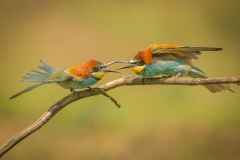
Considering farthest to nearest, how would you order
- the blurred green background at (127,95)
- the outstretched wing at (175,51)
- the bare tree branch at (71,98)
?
the blurred green background at (127,95), the outstretched wing at (175,51), the bare tree branch at (71,98)

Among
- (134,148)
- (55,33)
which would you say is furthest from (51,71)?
(55,33)

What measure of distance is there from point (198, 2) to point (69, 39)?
33.6 inches

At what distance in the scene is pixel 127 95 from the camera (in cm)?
237

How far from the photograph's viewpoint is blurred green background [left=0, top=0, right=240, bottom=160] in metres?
2.18

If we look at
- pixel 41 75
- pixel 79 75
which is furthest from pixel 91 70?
pixel 41 75

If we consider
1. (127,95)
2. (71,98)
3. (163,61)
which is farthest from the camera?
(127,95)

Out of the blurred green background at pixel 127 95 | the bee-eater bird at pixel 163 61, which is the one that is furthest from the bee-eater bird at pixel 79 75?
the blurred green background at pixel 127 95

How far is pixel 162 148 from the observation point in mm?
2182

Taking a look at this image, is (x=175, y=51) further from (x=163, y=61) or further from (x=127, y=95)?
(x=127, y=95)

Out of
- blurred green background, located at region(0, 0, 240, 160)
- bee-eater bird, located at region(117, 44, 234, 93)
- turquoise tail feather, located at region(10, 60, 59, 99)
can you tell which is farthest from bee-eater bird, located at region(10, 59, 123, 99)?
blurred green background, located at region(0, 0, 240, 160)

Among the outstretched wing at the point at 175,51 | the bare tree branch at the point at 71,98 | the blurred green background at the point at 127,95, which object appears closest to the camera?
the bare tree branch at the point at 71,98

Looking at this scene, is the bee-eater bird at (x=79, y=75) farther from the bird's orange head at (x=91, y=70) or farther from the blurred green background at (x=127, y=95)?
the blurred green background at (x=127, y=95)

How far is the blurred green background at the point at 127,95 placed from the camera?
2.18 meters

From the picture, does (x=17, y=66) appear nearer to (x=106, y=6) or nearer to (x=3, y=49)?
(x=3, y=49)
